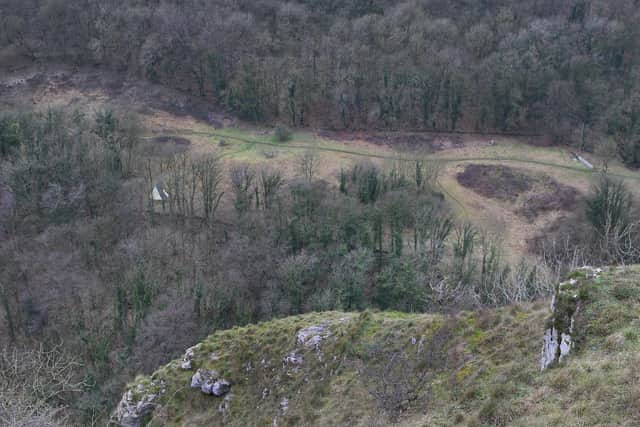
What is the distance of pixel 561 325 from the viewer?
17812 mm

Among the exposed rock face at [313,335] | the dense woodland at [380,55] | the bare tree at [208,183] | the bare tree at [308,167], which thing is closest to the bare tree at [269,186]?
the bare tree at [308,167]

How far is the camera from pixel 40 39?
82.2 meters

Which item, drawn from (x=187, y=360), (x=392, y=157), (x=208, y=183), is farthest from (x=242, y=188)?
(x=187, y=360)

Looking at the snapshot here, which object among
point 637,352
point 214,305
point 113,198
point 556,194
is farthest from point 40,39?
point 637,352

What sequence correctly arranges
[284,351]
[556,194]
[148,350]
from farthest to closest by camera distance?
[556,194], [148,350], [284,351]

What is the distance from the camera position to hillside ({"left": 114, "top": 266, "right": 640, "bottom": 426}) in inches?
624

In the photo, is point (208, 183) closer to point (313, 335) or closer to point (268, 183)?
point (268, 183)

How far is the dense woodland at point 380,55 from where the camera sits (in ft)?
236

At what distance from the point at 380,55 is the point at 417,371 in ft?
199

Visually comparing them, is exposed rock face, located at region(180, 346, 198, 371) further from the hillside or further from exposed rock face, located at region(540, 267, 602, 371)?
exposed rock face, located at region(540, 267, 602, 371)

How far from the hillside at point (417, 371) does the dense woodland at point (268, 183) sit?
23.1 ft

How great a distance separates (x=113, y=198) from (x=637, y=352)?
46249mm

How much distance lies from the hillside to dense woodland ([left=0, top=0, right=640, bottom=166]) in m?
49.1

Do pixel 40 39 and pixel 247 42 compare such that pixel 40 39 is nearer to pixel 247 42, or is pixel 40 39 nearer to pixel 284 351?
pixel 247 42
